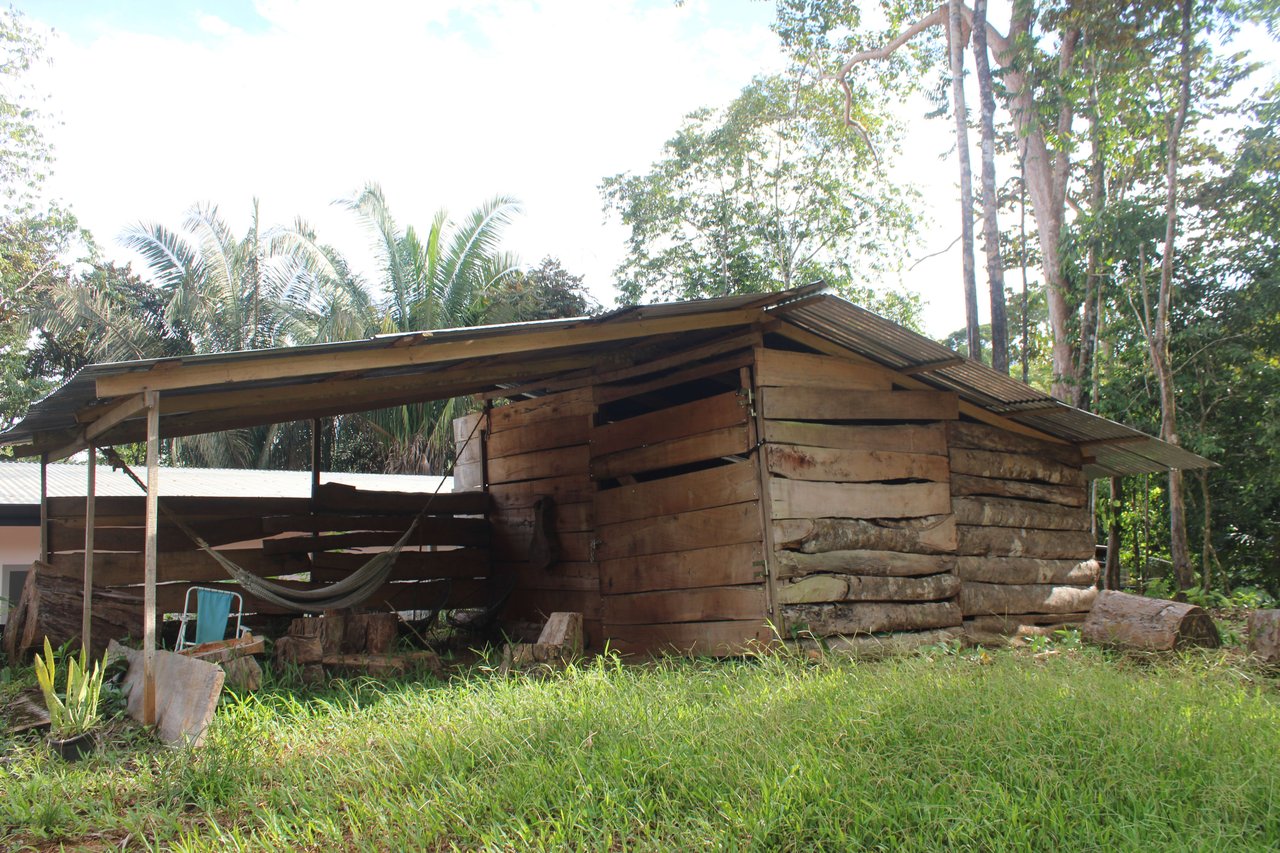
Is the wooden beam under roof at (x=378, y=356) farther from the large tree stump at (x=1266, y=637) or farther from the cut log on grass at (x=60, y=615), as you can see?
the large tree stump at (x=1266, y=637)

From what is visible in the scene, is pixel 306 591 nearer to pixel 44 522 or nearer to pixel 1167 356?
pixel 44 522

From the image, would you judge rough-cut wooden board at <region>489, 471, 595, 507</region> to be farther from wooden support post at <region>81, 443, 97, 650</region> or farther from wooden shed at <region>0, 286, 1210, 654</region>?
wooden support post at <region>81, 443, 97, 650</region>

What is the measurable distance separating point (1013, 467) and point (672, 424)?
10.5 feet

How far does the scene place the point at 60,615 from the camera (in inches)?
269

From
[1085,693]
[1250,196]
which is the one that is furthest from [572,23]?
[1085,693]

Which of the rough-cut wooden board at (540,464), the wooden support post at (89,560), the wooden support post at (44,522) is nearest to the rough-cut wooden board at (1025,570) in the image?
the rough-cut wooden board at (540,464)

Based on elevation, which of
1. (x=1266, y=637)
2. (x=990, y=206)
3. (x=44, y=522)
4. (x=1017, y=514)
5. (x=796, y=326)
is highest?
(x=990, y=206)

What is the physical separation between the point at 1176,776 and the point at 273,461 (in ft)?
70.1

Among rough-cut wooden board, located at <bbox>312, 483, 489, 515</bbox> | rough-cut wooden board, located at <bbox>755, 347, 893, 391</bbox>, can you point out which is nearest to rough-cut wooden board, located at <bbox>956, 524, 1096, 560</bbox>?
rough-cut wooden board, located at <bbox>755, 347, 893, 391</bbox>

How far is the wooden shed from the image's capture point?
607 centimetres

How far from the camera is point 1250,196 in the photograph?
1194 centimetres

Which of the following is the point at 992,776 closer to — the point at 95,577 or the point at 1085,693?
the point at 1085,693

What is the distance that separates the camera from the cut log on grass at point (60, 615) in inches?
266

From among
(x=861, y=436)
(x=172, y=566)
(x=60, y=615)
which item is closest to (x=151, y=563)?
(x=60, y=615)
